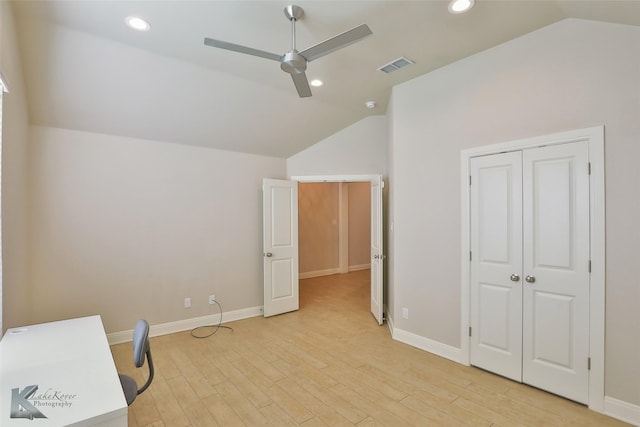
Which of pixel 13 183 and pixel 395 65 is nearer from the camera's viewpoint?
pixel 13 183

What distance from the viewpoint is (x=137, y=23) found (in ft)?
7.72

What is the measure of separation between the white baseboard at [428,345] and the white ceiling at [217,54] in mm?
3020

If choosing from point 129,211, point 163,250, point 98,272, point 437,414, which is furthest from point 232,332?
point 437,414

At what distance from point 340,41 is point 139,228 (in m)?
3.27

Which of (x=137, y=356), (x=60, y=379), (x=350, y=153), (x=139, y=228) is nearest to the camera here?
(x=60, y=379)

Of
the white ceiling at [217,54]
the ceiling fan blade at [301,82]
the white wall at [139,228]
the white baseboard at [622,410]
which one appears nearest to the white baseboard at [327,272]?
the white wall at [139,228]

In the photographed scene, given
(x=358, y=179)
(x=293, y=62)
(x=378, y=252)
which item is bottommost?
(x=378, y=252)

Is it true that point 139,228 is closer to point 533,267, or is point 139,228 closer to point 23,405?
point 23,405

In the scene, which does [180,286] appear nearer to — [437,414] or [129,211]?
[129,211]

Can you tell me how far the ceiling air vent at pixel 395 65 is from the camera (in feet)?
9.97

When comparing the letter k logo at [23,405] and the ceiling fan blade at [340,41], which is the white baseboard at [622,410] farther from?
the letter k logo at [23,405]

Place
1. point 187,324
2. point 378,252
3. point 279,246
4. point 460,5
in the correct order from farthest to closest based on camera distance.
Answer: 1. point 279,246
2. point 378,252
3. point 187,324
4. point 460,5

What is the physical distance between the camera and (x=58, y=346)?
1.87 metres

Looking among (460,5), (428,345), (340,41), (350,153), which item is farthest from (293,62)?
(428,345)
